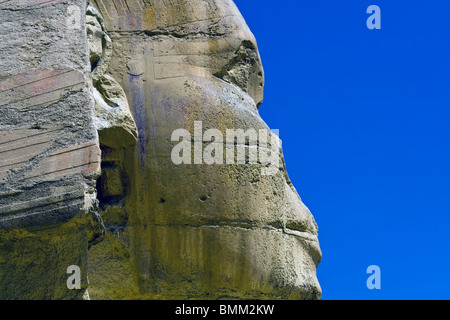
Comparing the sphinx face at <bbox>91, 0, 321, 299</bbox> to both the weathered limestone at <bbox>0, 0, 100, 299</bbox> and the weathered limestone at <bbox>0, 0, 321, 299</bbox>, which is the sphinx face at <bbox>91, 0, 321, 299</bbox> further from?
the weathered limestone at <bbox>0, 0, 100, 299</bbox>

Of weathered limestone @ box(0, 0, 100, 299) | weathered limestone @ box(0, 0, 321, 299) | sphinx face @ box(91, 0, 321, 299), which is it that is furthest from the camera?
sphinx face @ box(91, 0, 321, 299)

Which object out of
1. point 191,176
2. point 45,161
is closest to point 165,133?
point 191,176

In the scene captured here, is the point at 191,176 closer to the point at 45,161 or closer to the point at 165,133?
the point at 165,133

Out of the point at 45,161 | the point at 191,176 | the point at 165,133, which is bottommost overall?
the point at 45,161

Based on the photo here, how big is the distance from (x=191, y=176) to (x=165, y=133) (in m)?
0.27

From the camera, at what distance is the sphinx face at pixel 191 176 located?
505 cm

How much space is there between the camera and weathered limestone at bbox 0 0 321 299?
180 inches

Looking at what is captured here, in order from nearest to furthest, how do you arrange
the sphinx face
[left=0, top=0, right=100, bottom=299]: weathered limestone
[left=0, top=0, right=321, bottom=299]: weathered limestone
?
[left=0, top=0, right=100, bottom=299]: weathered limestone → [left=0, top=0, right=321, bottom=299]: weathered limestone → the sphinx face

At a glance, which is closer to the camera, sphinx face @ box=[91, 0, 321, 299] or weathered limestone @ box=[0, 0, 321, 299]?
weathered limestone @ box=[0, 0, 321, 299]

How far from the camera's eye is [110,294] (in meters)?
5.25

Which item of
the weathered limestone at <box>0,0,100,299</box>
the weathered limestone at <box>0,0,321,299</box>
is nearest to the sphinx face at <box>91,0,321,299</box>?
the weathered limestone at <box>0,0,321,299</box>

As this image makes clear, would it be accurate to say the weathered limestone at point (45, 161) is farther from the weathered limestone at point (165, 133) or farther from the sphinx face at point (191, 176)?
the sphinx face at point (191, 176)

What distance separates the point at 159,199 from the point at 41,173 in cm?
95

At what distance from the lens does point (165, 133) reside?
5078 millimetres
